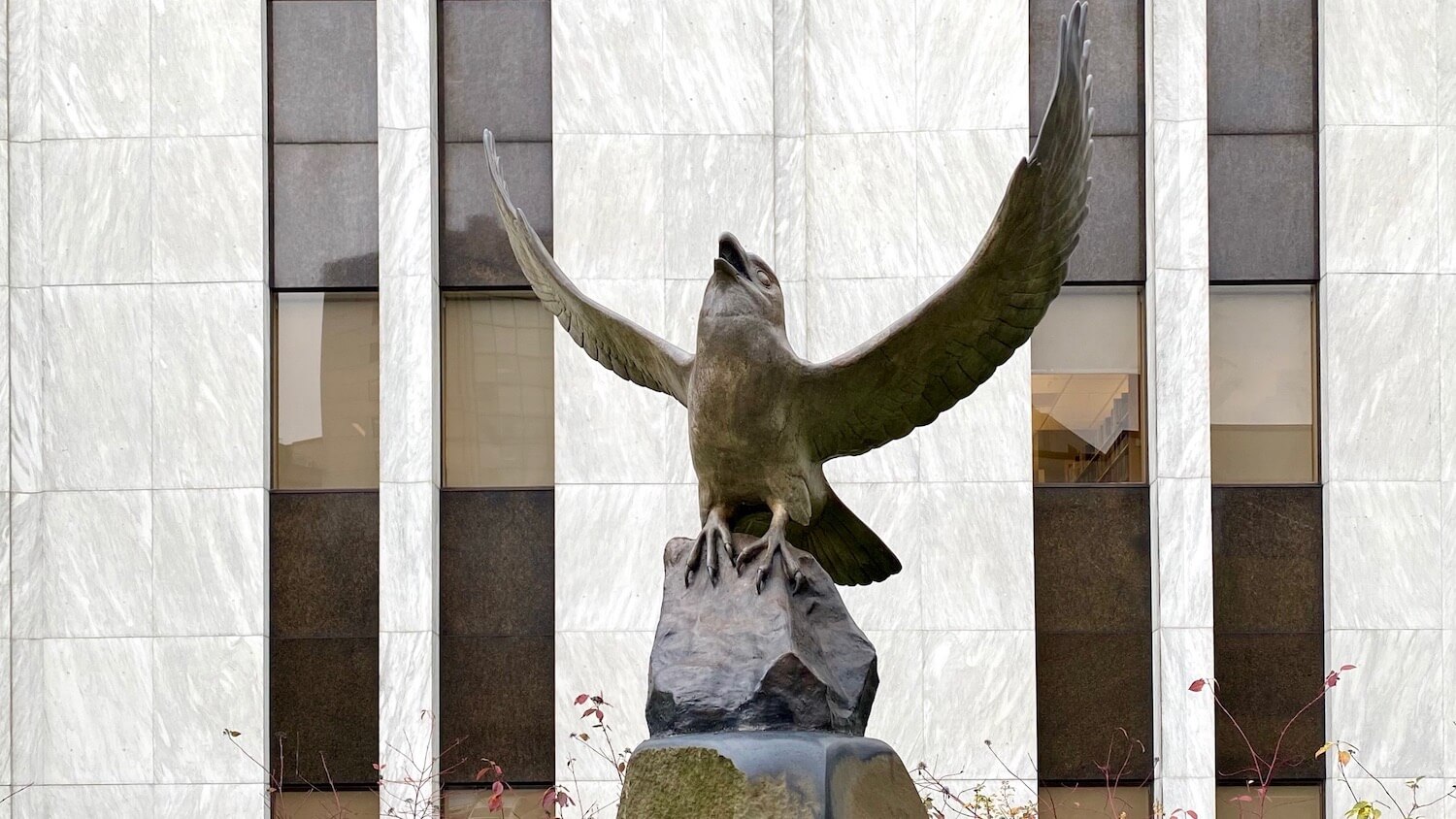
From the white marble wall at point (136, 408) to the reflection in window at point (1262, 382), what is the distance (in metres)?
7.78

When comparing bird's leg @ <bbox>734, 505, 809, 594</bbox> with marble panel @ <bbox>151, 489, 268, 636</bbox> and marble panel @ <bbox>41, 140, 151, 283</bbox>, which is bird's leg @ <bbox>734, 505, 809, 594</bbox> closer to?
marble panel @ <bbox>151, 489, 268, 636</bbox>

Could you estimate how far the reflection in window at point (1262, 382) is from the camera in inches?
577

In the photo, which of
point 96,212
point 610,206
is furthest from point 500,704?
point 96,212

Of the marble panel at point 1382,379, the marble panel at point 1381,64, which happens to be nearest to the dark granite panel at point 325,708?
the marble panel at point 1382,379

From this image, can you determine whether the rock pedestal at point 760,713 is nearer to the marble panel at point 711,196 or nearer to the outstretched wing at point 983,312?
the outstretched wing at point 983,312

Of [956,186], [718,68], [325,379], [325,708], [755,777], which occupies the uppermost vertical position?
[718,68]

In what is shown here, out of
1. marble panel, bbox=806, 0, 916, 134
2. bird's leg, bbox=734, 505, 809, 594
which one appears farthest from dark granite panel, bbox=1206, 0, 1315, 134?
bird's leg, bbox=734, 505, 809, 594

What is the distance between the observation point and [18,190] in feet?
47.7

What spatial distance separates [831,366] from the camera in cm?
782

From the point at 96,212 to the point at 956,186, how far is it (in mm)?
6914

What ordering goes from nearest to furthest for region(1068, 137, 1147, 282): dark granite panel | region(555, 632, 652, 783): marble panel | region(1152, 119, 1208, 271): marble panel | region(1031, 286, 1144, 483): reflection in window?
1. region(555, 632, 652, 783): marble panel
2. region(1152, 119, 1208, 271): marble panel
3. region(1068, 137, 1147, 282): dark granite panel
4. region(1031, 286, 1144, 483): reflection in window

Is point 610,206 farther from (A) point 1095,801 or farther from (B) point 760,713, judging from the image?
(B) point 760,713

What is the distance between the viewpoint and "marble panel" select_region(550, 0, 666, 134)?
14.4m

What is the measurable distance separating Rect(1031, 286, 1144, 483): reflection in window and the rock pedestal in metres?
7.20
